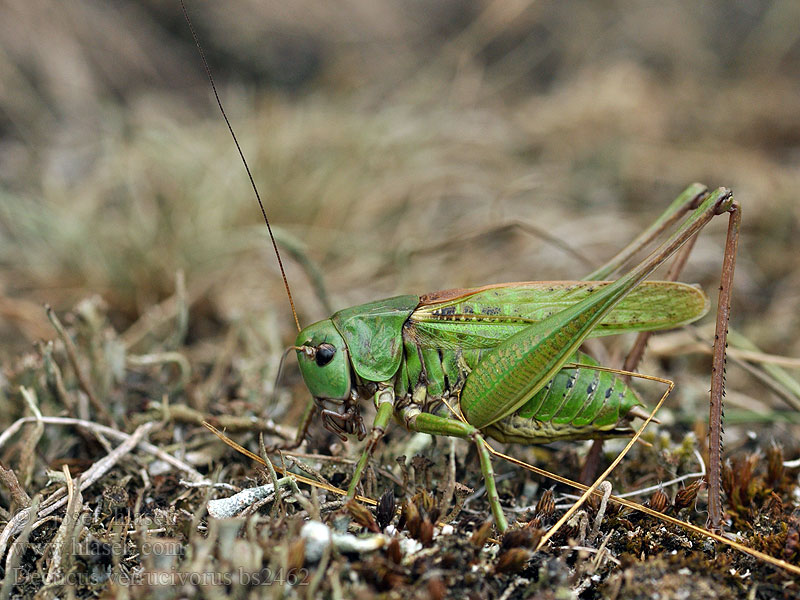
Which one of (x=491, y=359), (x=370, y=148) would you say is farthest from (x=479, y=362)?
(x=370, y=148)

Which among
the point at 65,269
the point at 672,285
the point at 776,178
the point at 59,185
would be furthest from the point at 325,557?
the point at 776,178

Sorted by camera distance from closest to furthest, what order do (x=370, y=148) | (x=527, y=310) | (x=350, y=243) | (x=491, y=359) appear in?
(x=491, y=359) < (x=527, y=310) < (x=350, y=243) < (x=370, y=148)

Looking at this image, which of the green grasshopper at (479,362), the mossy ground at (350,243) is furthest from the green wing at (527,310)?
the mossy ground at (350,243)

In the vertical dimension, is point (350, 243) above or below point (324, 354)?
above

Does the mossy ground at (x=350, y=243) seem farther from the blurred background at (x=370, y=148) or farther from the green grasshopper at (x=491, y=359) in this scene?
the green grasshopper at (x=491, y=359)

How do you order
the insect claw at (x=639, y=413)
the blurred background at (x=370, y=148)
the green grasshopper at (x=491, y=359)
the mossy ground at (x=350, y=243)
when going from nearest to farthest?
the mossy ground at (x=350, y=243)
the green grasshopper at (x=491, y=359)
the insect claw at (x=639, y=413)
the blurred background at (x=370, y=148)

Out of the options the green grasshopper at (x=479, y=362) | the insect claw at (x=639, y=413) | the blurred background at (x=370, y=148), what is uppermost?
the blurred background at (x=370, y=148)

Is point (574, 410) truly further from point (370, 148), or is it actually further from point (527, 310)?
point (370, 148)
